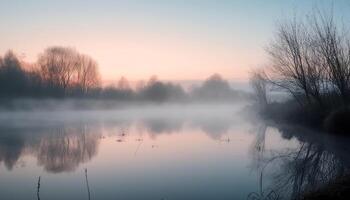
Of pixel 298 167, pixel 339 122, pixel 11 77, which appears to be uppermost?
pixel 11 77

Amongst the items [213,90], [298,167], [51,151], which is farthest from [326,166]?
[213,90]

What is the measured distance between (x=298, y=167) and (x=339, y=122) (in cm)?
879

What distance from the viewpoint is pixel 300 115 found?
26594 millimetres

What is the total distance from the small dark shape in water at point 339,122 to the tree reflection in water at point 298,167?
94.0 inches

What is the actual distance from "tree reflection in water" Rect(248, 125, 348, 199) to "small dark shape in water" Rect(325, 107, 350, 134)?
2387mm

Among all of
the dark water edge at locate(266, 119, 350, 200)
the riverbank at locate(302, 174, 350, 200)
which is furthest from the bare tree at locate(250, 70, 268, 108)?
the riverbank at locate(302, 174, 350, 200)

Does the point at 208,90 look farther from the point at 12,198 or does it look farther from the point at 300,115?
the point at 12,198

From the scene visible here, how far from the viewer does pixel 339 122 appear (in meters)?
19.2

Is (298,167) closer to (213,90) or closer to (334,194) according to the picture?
(334,194)

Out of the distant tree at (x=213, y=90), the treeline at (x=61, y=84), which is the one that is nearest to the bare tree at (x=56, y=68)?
the treeline at (x=61, y=84)

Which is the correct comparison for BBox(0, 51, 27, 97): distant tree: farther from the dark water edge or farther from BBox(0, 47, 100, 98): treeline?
the dark water edge

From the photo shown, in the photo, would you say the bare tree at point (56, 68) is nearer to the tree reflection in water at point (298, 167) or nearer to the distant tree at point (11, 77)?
the distant tree at point (11, 77)

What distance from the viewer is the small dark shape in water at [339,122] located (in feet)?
61.8

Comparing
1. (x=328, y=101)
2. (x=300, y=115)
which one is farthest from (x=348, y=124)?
(x=300, y=115)
